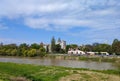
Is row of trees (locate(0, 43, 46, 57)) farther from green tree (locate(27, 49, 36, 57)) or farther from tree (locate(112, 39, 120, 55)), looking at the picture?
tree (locate(112, 39, 120, 55))

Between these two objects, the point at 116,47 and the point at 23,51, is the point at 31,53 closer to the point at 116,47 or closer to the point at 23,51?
the point at 23,51

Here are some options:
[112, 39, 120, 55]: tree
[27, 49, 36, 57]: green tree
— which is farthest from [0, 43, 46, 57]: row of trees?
[112, 39, 120, 55]: tree

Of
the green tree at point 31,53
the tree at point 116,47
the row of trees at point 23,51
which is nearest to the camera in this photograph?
the tree at point 116,47

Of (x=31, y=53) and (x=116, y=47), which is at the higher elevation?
(x=116, y=47)

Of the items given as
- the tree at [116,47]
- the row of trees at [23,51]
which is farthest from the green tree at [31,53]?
the tree at [116,47]

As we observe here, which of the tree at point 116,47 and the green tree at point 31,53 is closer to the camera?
the tree at point 116,47

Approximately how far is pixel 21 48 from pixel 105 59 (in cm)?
A: 7145

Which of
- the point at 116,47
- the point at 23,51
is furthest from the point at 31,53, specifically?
the point at 116,47

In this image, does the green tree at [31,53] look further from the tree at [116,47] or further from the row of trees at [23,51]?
the tree at [116,47]

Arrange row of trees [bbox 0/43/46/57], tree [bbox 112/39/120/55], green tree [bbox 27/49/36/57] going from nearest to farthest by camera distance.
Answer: tree [bbox 112/39/120/55] < green tree [bbox 27/49/36/57] < row of trees [bbox 0/43/46/57]

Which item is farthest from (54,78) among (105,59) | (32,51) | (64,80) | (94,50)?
(94,50)

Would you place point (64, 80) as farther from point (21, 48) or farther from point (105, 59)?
point (21, 48)

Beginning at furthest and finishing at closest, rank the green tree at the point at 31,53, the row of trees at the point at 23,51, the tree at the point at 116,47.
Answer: the row of trees at the point at 23,51 → the green tree at the point at 31,53 → the tree at the point at 116,47

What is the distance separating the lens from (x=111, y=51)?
519 ft
